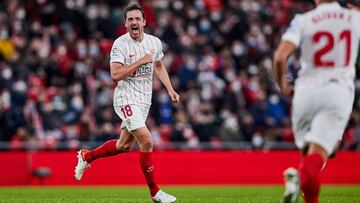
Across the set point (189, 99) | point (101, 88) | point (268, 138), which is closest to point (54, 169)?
point (101, 88)

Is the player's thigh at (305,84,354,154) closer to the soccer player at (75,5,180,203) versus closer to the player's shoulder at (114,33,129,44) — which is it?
the soccer player at (75,5,180,203)

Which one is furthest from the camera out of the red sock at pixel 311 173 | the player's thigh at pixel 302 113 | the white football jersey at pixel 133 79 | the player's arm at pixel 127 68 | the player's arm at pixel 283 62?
the white football jersey at pixel 133 79

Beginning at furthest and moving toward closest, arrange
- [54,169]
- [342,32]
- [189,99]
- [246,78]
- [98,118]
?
1. [246,78]
2. [189,99]
3. [98,118]
4. [54,169]
5. [342,32]

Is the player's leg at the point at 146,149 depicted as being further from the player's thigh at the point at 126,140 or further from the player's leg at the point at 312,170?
the player's leg at the point at 312,170

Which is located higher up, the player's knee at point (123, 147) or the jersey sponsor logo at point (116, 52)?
the jersey sponsor logo at point (116, 52)

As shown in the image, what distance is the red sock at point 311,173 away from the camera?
8.62m

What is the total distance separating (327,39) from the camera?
877 centimetres

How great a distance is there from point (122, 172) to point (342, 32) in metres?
13.9

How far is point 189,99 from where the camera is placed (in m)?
24.7

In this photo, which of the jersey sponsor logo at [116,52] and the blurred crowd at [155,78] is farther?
the blurred crowd at [155,78]

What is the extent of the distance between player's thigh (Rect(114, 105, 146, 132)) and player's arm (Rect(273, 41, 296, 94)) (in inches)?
Answer: 138

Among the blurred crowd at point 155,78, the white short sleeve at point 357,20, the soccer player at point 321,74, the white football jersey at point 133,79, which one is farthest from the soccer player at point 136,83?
the blurred crowd at point 155,78

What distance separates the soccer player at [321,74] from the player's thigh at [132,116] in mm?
3528

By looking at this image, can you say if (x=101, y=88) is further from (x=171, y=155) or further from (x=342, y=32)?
(x=342, y=32)
